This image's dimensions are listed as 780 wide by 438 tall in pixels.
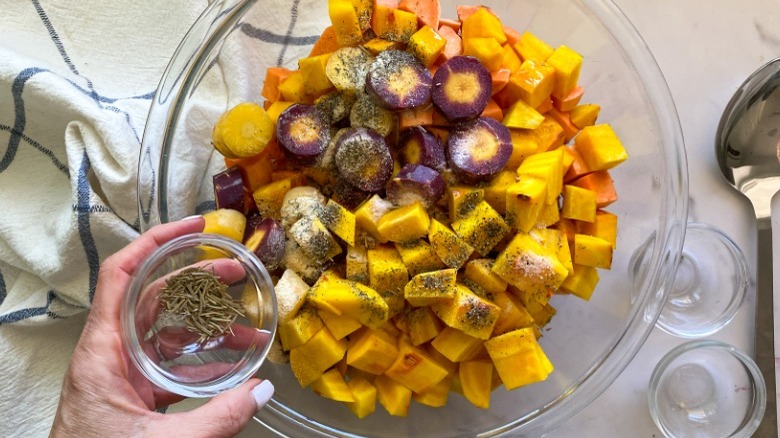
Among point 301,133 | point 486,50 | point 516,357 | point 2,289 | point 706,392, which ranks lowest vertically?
point 2,289

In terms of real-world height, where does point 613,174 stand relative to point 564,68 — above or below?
below

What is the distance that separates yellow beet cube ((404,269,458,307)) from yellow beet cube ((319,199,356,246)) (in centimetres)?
16

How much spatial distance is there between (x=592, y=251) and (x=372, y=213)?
0.45 metres

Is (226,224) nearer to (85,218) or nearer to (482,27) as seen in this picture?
(85,218)

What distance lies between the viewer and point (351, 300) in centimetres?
134

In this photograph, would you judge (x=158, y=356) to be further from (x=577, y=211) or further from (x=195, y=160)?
(x=577, y=211)

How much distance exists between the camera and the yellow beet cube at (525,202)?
1.33 meters

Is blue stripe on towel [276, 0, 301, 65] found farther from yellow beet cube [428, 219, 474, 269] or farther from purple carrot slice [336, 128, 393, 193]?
yellow beet cube [428, 219, 474, 269]

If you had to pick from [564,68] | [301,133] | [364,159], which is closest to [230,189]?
[301,133]

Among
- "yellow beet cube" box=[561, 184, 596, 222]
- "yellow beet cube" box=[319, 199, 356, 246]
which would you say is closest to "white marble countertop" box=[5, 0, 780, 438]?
"yellow beet cube" box=[561, 184, 596, 222]

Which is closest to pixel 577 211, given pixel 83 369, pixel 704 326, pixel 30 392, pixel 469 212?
pixel 469 212

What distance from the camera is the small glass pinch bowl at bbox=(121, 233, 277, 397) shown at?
1.30 m

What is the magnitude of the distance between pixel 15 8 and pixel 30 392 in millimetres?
903

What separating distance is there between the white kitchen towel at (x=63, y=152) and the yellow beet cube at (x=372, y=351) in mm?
616
